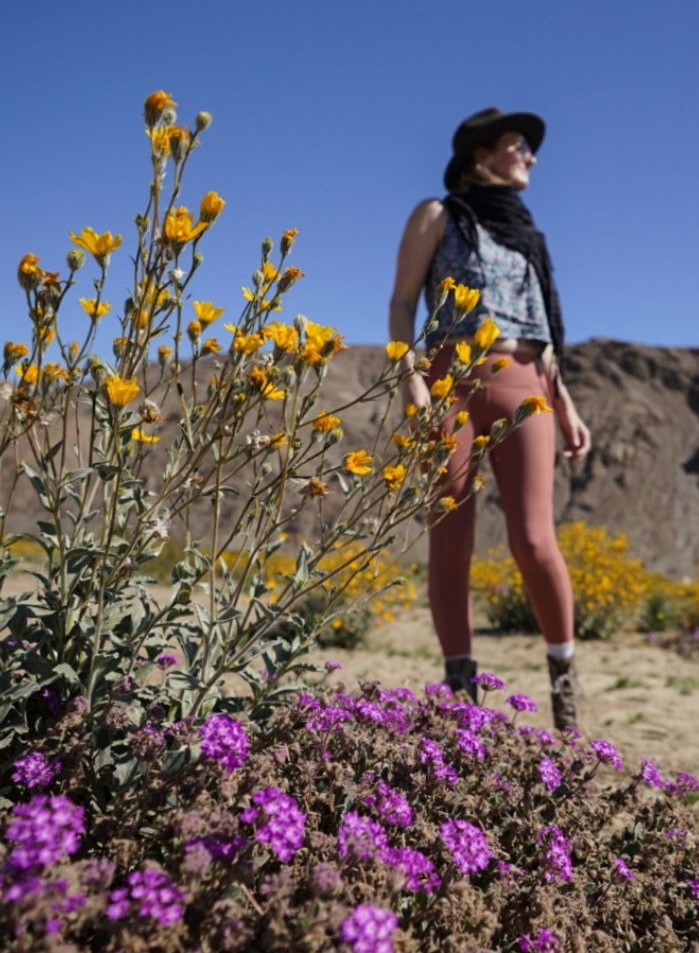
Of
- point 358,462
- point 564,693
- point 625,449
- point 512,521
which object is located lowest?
point 564,693

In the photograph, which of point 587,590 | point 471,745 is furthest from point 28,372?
point 587,590

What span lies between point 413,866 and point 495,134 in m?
3.16

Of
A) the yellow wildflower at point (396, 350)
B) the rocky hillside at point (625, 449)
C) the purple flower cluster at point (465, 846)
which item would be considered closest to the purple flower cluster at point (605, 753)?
the purple flower cluster at point (465, 846)

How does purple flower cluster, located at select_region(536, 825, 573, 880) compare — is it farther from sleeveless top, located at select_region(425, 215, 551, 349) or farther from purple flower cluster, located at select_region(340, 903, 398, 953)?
sleeveless top, located at select_region(425, 215, 551, 349)

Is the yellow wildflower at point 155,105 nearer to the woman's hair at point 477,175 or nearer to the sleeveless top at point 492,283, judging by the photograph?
the sleeveless top at point 492,283

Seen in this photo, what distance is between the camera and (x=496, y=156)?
3.59m

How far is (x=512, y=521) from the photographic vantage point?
3234mm

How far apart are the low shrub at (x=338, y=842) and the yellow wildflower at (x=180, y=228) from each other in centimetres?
91

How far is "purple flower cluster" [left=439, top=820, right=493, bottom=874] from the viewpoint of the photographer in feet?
4.88

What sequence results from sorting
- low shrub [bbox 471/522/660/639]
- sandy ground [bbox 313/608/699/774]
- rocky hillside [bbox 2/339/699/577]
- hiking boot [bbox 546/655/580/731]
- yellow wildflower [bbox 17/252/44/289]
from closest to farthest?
yellow wildflower [bbox 17/252/44/289], hiking boot [bbox 546/655/580/731], sandy ground [bbox 313/608/699/774], low shrub [bbox 471/522/660/639], rocky hillside [bbox 2/339/699/577]

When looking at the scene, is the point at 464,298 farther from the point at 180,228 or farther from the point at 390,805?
the point at 390,805

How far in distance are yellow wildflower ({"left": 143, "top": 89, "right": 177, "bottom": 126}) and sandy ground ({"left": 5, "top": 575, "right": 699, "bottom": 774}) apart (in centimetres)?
198

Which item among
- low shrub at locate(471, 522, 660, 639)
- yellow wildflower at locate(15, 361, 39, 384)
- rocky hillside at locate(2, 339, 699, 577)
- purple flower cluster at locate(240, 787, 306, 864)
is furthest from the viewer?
rocky hillside at locate(2, 339, 699, 577)

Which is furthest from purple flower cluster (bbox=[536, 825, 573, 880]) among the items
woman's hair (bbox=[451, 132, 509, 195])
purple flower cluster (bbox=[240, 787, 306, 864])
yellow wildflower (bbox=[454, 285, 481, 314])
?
woman's hair (bbox=[451, 132, 509, 195])
